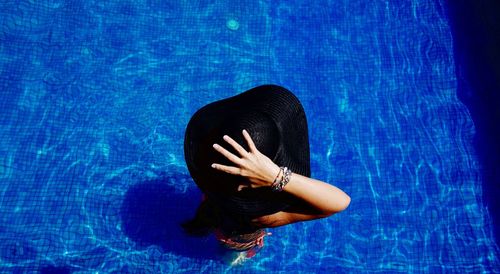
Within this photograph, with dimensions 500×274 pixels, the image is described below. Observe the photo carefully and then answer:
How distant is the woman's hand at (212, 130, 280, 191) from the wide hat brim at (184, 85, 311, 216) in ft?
0.17

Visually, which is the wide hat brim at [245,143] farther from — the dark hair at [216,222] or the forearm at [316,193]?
the dark hair at [216,222]

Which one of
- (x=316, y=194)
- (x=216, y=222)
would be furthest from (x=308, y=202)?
(x=216, y=222)

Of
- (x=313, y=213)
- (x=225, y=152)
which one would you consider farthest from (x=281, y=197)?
(x=225, y=152)

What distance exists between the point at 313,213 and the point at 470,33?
16.6ft

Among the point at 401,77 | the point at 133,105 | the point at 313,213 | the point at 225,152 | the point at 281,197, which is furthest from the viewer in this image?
the point at 401,77

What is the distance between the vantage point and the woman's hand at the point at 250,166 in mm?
1836

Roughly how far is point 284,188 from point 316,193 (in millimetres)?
268

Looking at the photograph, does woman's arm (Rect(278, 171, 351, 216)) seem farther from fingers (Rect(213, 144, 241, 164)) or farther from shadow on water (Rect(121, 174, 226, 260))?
shadow on water (Rect(121, 174, 226, 260))

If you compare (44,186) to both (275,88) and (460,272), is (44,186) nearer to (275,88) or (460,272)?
(275,88)

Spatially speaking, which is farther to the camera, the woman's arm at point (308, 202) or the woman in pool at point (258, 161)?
the woman's arm at point (308, 202)

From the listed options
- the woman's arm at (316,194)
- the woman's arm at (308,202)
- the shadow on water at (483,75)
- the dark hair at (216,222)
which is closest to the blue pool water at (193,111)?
the shadow on water at (483,75)

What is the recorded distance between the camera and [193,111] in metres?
5.02

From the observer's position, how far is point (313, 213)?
241cm

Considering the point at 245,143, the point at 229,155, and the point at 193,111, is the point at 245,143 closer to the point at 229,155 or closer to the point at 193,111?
the point at 229,155
